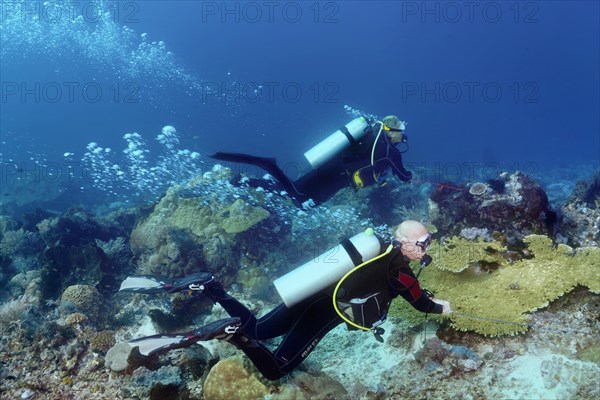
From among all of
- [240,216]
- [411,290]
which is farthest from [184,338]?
[240,216]

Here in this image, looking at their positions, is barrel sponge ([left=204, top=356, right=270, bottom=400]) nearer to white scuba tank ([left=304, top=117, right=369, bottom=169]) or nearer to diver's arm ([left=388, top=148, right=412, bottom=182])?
white scuba tank ([left=304, top=117, right=369, bottom=169])

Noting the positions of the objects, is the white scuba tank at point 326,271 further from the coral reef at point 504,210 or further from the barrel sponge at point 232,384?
the coral reef at point 504,210

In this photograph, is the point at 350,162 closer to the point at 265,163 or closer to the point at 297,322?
the point at 265,163

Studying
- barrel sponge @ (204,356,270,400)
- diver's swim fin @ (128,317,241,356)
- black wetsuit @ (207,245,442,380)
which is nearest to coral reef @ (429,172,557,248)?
black wetsuit @ (207,245,442,380)

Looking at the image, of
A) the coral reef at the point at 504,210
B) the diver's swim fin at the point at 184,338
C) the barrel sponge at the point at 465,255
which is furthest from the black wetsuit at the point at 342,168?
the diver's swim fin at the point at 184,338

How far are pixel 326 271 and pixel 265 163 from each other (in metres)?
3.57

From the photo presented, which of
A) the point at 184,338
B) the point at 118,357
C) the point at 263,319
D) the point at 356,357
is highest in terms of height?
the point at 184,338

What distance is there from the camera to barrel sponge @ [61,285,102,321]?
747 centimetres

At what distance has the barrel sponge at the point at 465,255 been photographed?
5.91 meters

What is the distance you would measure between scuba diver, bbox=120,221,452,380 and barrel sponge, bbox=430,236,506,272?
117 centimetres

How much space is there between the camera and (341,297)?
463 centimetres

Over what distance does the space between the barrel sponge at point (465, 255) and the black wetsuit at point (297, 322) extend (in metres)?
1.34

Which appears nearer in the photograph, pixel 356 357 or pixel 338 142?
pixel 356 357

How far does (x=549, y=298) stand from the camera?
511cm
